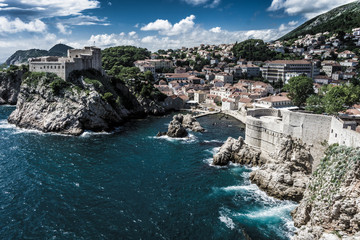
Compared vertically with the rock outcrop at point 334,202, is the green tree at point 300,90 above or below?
above

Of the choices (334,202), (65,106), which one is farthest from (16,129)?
(334,202)

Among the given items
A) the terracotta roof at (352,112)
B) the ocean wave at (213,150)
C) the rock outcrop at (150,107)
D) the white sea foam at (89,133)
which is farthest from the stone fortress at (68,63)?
the terracotta roof at (352,112)

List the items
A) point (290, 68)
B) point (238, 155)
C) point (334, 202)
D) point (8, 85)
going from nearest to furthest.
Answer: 1. point (334, 202)
2. point (238, 155)
3. point (8, 85)
4. point (290, 68)

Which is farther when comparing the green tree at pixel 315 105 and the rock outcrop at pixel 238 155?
the green tree at pixel 315 105

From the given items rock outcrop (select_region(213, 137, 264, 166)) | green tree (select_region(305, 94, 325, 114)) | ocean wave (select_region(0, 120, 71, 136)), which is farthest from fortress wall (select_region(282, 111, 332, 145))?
ocean wave (select_region(0, 120, 71, 136))

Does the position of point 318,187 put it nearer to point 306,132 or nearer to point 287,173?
point 287,173

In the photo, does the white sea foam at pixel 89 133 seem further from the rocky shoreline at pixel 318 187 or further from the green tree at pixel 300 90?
the green tree at pixel 300 90
